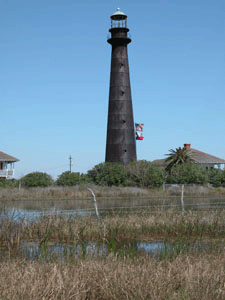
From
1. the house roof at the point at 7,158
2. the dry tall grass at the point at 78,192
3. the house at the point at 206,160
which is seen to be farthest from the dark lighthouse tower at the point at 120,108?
the house at the point at 206,160

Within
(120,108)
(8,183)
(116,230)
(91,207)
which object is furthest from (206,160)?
(116,230)

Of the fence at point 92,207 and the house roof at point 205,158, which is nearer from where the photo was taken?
the fence at point 92,207

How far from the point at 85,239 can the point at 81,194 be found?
81.2 ft

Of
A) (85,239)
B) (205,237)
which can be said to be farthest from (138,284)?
(205,237)

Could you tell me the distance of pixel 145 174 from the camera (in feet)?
153

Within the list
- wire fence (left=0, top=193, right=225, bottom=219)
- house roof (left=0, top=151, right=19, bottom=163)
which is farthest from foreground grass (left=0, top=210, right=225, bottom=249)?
house roof (left=0, top=151, right=19, bottom=163)

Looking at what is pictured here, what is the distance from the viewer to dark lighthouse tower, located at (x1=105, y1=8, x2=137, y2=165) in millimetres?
45875

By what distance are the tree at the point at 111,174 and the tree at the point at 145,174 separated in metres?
0.84

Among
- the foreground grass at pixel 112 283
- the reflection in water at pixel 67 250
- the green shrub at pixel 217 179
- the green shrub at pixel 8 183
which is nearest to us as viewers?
the foreground grass at pixel 112 283

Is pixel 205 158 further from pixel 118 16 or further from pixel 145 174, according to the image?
pixel 118 16

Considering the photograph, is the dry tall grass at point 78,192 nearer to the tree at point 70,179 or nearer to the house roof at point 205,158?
the tree at point 70,179

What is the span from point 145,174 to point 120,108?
7278 millimetres

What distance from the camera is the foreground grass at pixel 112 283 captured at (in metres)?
6.11

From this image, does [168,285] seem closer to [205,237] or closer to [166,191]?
[205,237]
